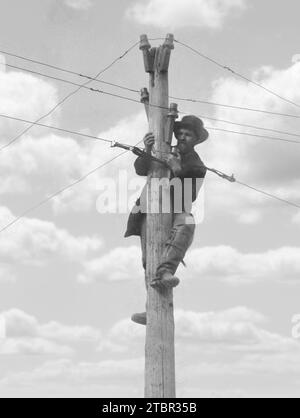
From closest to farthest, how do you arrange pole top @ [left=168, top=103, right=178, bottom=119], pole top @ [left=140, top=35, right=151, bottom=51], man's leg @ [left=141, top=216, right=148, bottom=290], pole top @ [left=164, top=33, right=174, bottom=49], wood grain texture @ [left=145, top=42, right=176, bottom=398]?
wood grain texture @ [left=145, top=42, right=176, bottom=398], man's leg @ [left=141, top=216, right=148, bottom=290], pole top @ [left=168, top=103, right=178, bottom=119], pole top @ [left=164, top=33, right=174, bottom=49], pole top @ [left=140, top=35, right=151, bottom=51]

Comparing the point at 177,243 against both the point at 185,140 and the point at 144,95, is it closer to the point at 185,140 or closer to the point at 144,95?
the point at 185,140

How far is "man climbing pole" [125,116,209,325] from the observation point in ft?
33.2

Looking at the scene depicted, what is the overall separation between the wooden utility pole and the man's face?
0.24 m

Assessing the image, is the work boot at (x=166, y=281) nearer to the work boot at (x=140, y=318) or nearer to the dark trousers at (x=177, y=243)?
the dark trousers at (x=177, y=243)

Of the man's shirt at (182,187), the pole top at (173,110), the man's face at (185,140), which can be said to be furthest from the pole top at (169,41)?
the man's shirt at (182,187)

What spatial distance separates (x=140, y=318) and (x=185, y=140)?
2515 mm

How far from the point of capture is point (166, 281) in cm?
997

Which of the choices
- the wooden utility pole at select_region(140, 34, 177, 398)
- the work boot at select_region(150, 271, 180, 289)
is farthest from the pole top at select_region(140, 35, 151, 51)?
the work boot at select_region(150, 271, 180, 289)

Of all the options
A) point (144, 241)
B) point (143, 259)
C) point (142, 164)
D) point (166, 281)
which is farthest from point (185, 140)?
point (166, 281)

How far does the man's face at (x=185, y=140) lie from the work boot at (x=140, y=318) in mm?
2306

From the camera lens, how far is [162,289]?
1009 cm

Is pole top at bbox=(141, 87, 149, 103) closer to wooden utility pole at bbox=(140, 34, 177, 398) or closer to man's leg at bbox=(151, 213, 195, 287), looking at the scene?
wooden utility pole at bbox=(140, 34, 177, 398)
